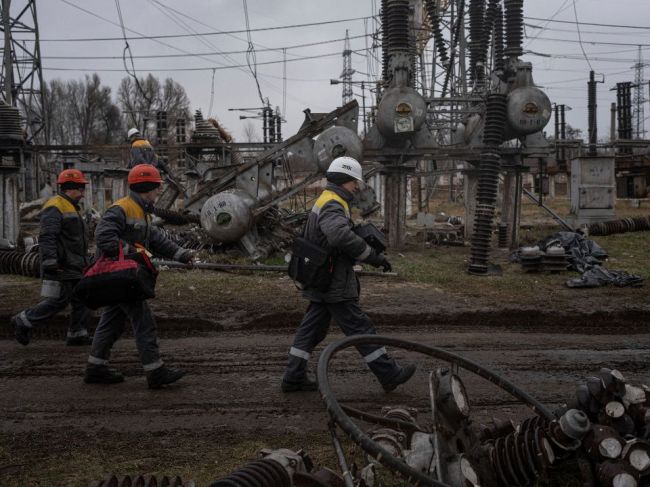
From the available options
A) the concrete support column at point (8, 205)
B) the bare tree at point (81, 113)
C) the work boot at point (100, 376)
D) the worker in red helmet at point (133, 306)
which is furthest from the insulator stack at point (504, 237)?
the bare tree at point (81, 113)

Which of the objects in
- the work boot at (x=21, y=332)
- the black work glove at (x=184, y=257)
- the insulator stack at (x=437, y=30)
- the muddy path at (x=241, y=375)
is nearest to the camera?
the muddy path at (x=241, y=375)

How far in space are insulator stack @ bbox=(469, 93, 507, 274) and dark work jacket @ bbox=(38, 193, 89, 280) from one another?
25.9 ft

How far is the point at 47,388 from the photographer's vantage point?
259 inches

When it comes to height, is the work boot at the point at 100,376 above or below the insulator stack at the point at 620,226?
below

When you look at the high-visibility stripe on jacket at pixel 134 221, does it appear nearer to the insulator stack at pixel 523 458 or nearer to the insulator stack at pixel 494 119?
the insulator stack at pixel 523 458

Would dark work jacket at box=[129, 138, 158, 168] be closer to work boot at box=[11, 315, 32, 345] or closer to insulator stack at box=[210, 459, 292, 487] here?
work boot at box=[11, 315, 32, 345]

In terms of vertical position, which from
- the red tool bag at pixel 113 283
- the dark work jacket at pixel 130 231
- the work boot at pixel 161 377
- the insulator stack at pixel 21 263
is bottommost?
the work boot at pixel 161 377

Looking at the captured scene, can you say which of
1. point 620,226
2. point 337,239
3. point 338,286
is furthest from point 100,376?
point 620,226

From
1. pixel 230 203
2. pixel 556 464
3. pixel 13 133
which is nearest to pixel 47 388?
pixel 556 464

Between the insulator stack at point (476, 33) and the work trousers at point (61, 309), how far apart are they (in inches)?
652

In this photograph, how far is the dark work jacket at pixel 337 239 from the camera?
237 inches

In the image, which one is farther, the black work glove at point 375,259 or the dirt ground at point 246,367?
the black work glove at point 375,259

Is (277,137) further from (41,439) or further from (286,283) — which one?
(41,439)

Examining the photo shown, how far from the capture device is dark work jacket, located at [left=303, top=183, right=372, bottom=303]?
19.8 ft
